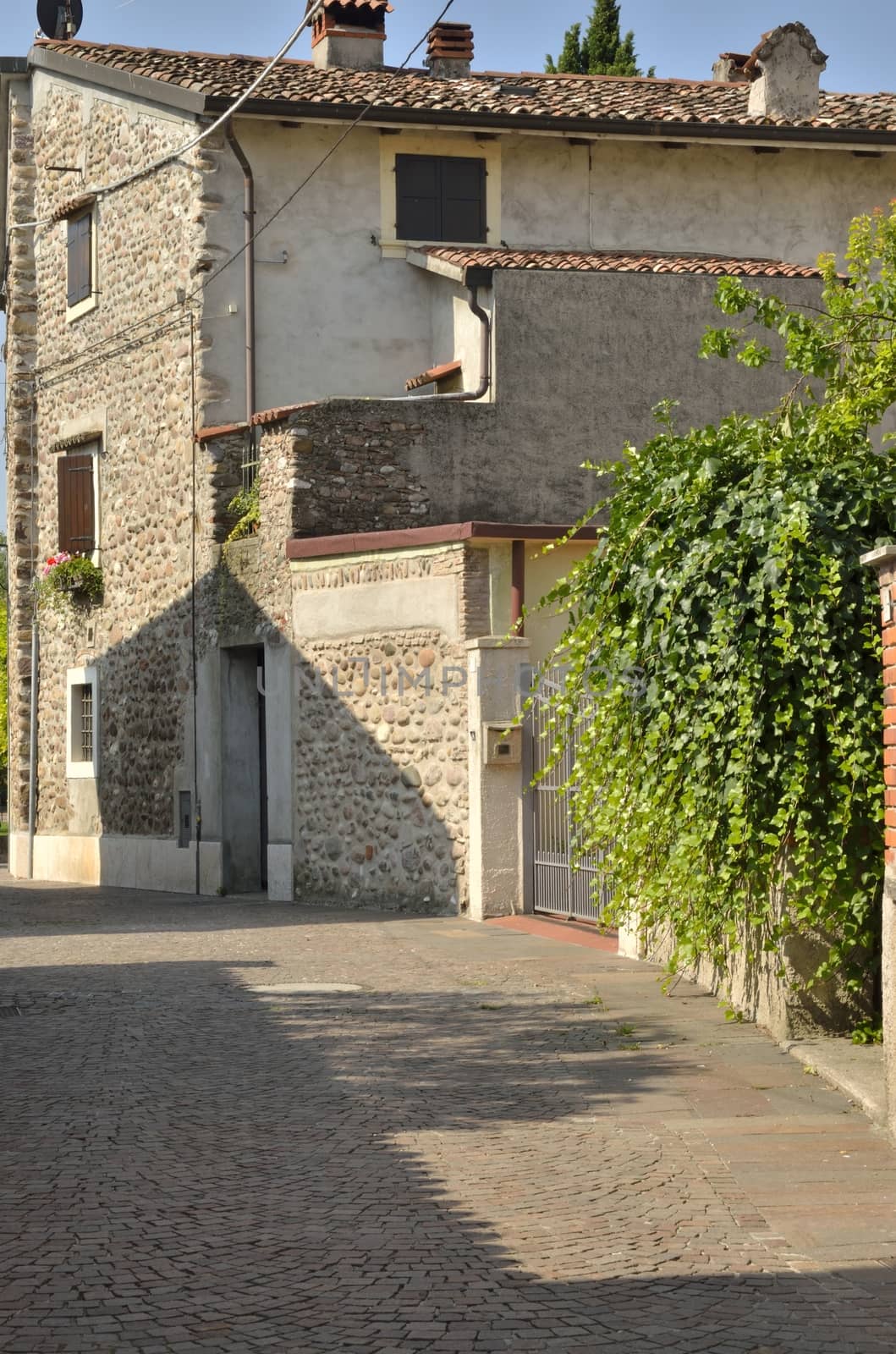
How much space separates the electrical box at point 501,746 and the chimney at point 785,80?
35.2 ft

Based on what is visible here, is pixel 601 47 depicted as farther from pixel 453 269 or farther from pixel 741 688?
pixel 741 688

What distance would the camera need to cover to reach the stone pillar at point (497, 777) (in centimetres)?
1436

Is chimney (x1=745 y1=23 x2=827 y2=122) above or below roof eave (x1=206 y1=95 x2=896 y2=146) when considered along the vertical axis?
above

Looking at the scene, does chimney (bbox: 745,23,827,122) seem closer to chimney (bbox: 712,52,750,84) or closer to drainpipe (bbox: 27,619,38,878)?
chimney (bbox: 712,52,750,84)

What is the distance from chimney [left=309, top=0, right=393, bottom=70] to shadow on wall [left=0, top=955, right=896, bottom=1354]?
54.1 feet

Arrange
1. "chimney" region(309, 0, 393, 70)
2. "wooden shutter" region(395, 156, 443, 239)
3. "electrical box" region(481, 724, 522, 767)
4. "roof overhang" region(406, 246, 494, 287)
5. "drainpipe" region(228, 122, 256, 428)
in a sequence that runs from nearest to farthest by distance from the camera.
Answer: "electrical box" region(481, 724, 522, 767) → "roof overhang" region(406, 246, 494, 287) → "drainpipe" region(228, 122, 256, 428) → "wooden shutter" region(395, 156, 443, 239) → "chimney" region(309, 0, 393, 70)

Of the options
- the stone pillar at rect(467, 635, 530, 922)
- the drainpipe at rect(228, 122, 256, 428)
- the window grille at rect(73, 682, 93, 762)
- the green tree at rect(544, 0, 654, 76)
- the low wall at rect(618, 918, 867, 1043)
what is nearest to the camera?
the low wall at rect(618, 918, 867, 1043)

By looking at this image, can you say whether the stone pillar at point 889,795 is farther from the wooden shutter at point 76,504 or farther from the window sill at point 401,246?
the wooden shutter at point 76,504

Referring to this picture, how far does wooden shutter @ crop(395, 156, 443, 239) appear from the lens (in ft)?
66.6

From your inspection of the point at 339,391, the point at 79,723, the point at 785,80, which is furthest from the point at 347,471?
the point at 785,80

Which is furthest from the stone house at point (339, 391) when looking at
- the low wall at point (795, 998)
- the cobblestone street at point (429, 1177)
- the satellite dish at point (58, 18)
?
the low wall at point (795, 998)

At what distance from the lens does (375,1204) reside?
5.61m

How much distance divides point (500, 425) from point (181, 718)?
544cm

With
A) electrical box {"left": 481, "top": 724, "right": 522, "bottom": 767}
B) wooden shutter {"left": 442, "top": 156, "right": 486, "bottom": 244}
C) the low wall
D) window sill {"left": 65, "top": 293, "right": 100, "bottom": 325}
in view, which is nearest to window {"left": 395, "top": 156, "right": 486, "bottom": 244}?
wooden shutter {"left": 442, "top": 156, "right": 486, "bottom": 244}
